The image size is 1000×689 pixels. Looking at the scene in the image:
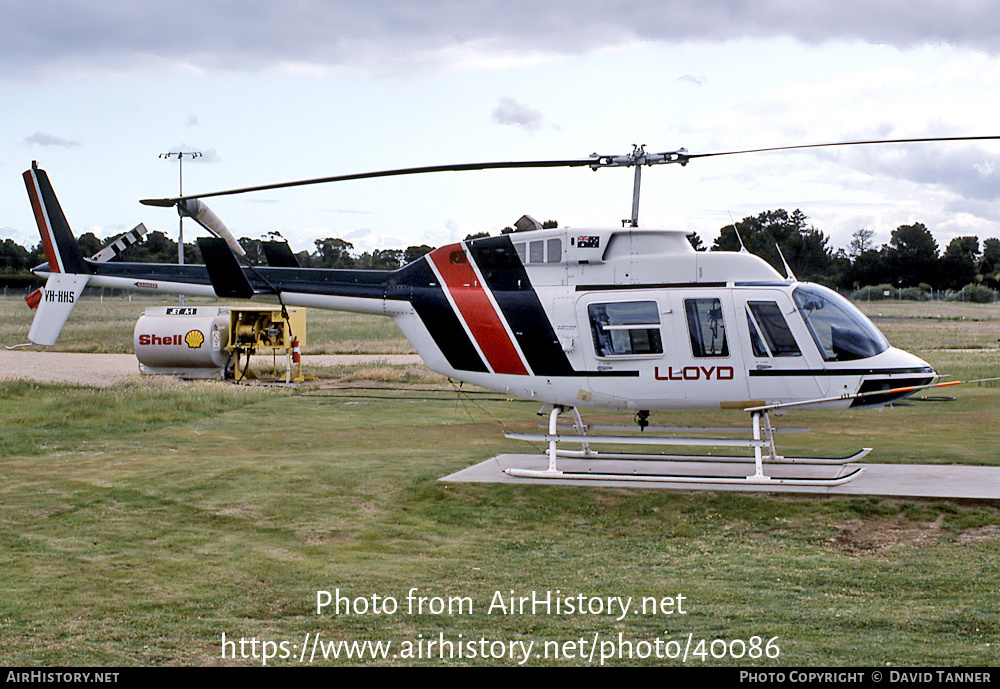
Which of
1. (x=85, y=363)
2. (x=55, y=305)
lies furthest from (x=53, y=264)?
(x=85, y=363)

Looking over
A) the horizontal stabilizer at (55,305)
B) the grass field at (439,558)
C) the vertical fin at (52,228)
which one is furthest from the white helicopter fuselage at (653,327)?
the vertical fin at (52,228)

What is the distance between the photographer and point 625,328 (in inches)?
463

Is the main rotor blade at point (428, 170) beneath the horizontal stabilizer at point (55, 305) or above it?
above

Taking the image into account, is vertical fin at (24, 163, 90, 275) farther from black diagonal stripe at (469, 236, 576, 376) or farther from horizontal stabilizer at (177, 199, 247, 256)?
black diagonal stripe at (469, 236, 576, 376)

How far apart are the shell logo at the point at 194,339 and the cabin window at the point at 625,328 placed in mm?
16907

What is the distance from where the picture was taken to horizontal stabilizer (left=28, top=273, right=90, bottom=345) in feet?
54.7

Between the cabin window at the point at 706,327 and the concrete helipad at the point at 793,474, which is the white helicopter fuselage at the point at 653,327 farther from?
the concrete helipad at the point at 793,474

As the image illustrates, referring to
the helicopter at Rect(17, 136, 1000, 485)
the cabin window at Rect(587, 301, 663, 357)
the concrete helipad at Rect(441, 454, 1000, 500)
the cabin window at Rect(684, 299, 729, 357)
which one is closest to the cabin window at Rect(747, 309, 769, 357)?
the helicopter at Rect(17, 136, 1000, 485)

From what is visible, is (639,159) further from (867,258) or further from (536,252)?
(867,258)

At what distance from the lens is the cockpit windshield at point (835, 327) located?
37.3 feet

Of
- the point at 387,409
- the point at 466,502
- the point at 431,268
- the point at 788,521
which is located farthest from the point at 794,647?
the point at 387,409

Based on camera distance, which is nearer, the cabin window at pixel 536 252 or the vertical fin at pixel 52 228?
the cabin window at pixel 536 252
